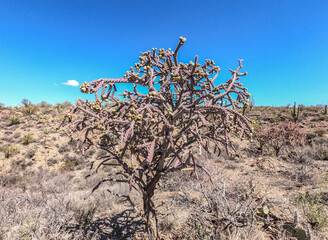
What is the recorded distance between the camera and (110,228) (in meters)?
3.10

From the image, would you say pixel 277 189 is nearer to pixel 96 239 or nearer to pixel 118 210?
pixel 118 210

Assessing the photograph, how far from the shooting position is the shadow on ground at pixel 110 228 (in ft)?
9.04

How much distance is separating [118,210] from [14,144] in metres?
13.8

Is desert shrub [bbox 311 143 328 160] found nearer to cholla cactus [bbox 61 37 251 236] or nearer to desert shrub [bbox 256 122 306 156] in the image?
desert shrub [bbox 256 122 306 156]

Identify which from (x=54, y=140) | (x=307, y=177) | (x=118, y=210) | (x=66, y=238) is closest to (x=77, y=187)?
(x=118, y=210)

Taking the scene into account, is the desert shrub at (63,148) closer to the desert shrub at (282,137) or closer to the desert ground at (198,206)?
the desert ground at (198,206)

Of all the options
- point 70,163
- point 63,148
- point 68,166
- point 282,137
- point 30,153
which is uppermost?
point 282,137

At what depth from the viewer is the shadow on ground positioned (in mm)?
A: 2756

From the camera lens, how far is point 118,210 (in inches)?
154

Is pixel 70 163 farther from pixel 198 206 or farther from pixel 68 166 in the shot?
pixel 198 206

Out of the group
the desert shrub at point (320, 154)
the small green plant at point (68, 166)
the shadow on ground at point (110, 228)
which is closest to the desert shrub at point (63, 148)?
the small green plant at point (68, 166)

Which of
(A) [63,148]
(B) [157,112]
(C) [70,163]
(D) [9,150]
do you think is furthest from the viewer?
(A) [63,148]

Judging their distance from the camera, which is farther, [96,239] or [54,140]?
[54,140]

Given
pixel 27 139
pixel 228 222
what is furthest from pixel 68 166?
pixel 228 222
